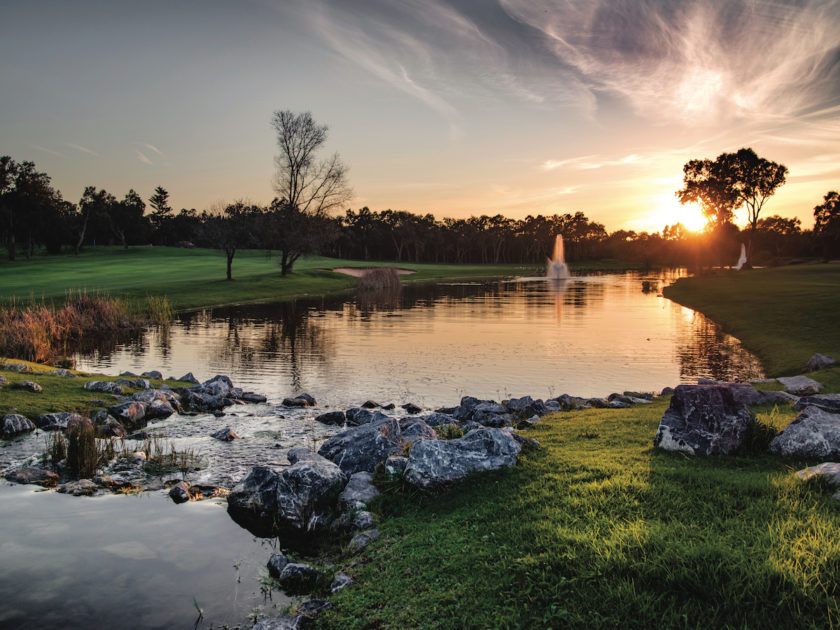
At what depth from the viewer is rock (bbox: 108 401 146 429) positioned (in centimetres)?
1405

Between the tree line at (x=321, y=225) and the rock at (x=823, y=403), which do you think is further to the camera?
the tree line at (x=321, y=225)

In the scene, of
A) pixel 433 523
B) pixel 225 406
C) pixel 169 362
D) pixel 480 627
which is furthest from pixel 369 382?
pixel 480 627

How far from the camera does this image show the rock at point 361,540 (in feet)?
24.3

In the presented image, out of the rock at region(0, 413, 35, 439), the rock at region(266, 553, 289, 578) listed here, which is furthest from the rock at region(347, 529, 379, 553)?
the rock at region(0, 413, 35, 439)

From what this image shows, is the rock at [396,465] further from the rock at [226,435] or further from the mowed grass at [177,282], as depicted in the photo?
the mowed grass at [177,282]

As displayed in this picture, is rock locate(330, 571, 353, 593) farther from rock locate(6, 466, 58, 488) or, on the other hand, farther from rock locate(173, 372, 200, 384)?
rock locate(173, 372, 200, 384)

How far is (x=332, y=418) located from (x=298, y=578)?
25.4 feet

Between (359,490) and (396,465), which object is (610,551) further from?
(359,490)

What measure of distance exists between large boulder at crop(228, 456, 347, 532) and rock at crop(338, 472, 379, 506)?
0.20m

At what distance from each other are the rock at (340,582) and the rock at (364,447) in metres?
3.15

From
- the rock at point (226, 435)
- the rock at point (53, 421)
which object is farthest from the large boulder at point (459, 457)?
the rock at point (53, 421)

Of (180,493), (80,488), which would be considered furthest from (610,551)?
(80,488)

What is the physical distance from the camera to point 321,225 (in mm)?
72500

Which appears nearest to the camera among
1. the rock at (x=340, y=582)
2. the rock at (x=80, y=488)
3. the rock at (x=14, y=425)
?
the rock at (x=340, y=582)
